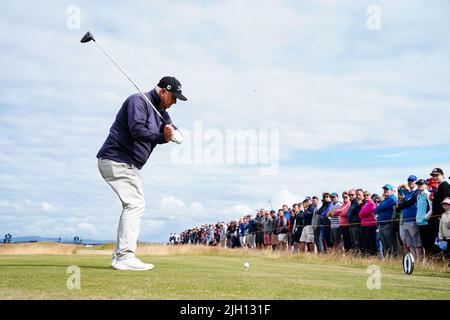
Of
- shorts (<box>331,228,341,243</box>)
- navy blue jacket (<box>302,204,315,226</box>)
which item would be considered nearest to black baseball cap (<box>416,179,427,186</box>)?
shorts (<box>331,228,341,243</box>)

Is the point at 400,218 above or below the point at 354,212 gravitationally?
below

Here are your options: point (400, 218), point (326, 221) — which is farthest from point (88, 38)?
point (326, 221)

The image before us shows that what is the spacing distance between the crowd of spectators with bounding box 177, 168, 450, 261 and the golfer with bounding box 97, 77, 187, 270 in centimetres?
852

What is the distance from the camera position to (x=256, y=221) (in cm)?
3328

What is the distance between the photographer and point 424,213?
15.8 m

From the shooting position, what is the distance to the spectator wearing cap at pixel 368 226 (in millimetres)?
19141

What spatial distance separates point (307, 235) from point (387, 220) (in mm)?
5515

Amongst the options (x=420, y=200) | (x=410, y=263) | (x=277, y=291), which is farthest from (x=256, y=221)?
(x=277, y=291)

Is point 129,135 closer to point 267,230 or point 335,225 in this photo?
point 335,225

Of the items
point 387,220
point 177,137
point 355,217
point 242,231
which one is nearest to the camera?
point 177,137

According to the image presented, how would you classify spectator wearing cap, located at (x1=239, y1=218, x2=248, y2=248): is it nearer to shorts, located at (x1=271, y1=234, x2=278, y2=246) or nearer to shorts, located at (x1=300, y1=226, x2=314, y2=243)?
shorts, located at (x1=271, y1=234, x2=278, y2=246)

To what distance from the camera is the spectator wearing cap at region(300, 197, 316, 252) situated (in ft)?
75.8
